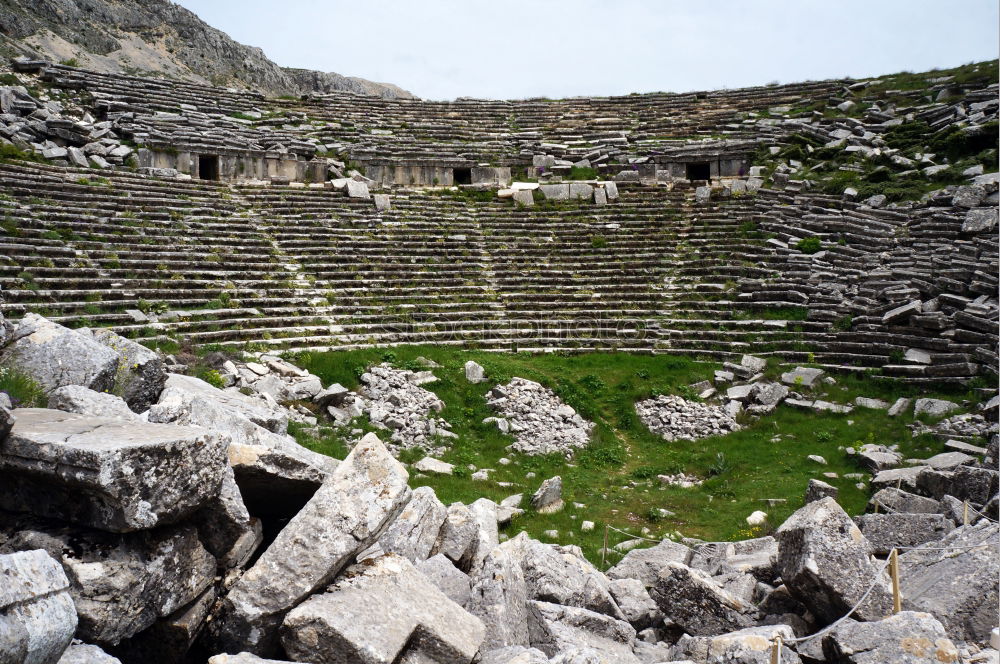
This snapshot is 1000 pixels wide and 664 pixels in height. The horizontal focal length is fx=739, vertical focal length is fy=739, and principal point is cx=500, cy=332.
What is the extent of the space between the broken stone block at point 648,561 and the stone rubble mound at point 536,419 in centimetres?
415

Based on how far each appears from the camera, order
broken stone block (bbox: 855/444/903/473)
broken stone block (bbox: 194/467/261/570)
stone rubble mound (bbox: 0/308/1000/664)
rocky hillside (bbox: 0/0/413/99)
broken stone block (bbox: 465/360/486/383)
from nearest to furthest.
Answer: stone rubble mound (bbox: 0/308/1000/664) < broken stone block (bbox: 194/467/261/570) < broken stone block (bbox: 855/444/903/473) < broken stone block (bbox: 465/360/486/383) < rocky hillside (bbox: 0/0/413/99)

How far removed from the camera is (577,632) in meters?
5.00

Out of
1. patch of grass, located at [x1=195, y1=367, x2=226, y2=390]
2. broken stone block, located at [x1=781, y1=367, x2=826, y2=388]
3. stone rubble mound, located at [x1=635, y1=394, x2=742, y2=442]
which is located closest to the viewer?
patch of grass, located at [x1=195, y1=367, x2=226, y2=390]

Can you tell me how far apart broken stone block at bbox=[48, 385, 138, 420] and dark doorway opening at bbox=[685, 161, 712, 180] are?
2171 centimetres

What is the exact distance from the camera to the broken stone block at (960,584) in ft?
16.6

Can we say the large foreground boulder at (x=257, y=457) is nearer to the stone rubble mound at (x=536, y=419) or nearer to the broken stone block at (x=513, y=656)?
the broken stone block at (x=513, y=656)

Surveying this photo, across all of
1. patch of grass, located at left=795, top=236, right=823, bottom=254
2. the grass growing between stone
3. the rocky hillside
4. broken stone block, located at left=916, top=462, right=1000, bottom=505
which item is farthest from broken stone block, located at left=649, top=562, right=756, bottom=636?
the rocky hillside

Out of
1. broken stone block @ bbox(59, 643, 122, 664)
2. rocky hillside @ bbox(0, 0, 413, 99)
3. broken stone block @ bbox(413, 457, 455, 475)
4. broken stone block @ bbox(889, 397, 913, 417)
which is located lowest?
broken stone block @ bbox(413, 457, 455, 475)

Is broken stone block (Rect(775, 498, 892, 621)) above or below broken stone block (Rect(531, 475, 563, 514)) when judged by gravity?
above

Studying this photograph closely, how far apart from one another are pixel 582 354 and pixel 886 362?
589cm

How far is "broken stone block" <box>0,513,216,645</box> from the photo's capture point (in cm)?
360

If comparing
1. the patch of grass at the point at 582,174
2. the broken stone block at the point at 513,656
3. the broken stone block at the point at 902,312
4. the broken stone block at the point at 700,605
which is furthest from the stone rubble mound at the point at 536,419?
the patch of grass at the point at 582,174

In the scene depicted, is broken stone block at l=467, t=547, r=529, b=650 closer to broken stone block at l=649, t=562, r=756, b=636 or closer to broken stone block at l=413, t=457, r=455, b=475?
broken stone block at l=649, t=562, r=756, b=636

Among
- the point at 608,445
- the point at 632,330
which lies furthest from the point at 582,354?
the point at 608,445
